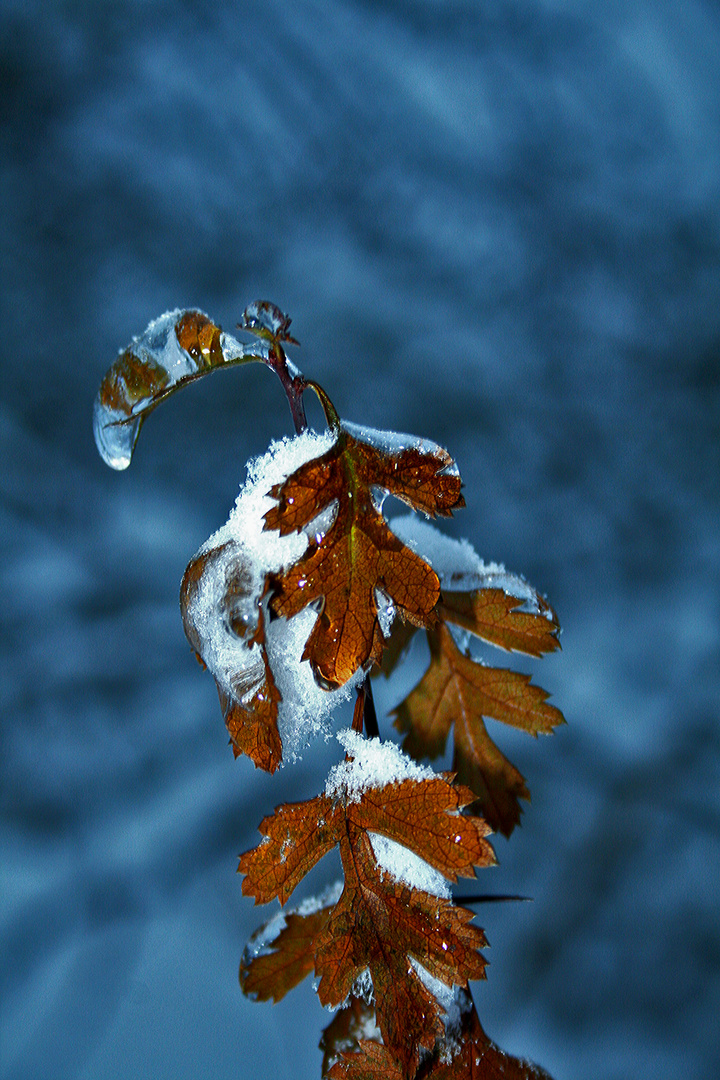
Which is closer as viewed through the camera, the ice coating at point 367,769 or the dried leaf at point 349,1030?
the ice coating at point 367,769

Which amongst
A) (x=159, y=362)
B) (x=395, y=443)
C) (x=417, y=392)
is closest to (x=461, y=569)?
(x=395, y=443)

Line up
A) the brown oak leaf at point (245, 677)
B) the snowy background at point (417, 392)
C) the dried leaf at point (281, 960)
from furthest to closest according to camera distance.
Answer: the snowy background at point (417, 392)
the dried leaf at point (281, 960)
the brown oak leaf at point (245, 677)

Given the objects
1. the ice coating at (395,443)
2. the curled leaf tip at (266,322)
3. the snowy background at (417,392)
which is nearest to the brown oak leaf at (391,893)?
the ice coating at (395,443)

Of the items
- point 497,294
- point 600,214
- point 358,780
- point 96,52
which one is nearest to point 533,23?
point 600,214

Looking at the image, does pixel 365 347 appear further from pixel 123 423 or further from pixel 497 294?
pixel 123 423

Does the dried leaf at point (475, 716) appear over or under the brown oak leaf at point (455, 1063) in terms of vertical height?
over

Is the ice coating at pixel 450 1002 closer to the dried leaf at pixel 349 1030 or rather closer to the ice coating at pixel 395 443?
the dried leaf at pixel 349 1030

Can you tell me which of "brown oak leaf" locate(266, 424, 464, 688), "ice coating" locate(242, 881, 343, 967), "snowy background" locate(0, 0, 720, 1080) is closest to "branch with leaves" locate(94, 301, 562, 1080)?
"brown oak leaf" locate(266, 424, 464, 688)

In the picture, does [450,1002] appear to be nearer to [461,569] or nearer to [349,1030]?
[349,1030]
